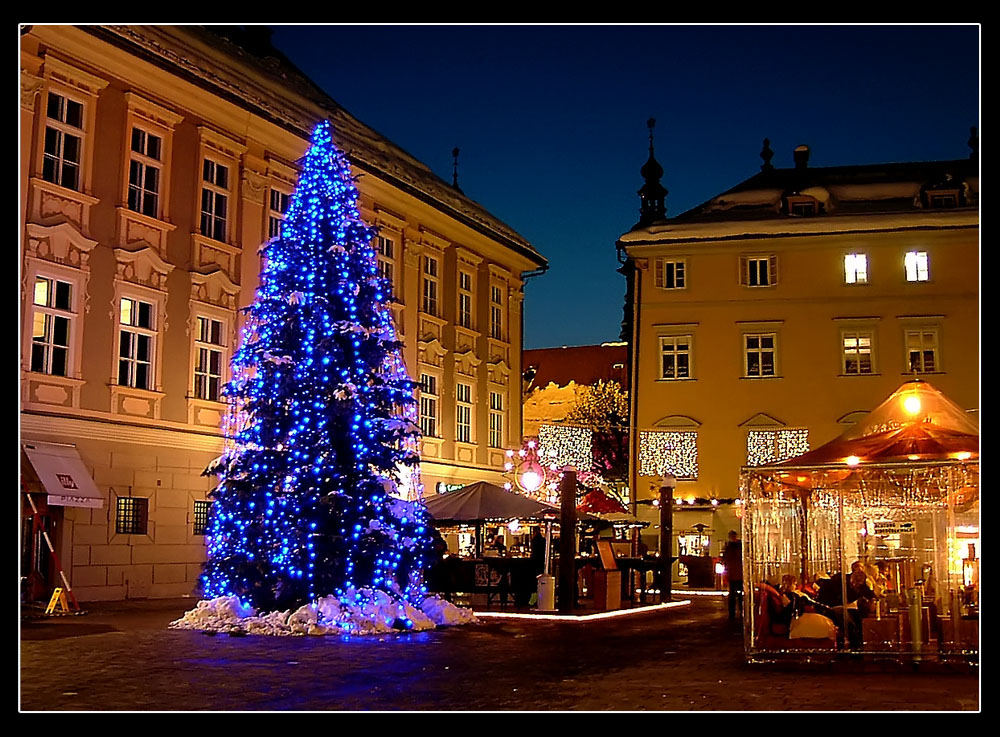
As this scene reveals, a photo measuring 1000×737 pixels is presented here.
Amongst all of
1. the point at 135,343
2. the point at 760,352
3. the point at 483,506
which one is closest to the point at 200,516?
the point at 135,343

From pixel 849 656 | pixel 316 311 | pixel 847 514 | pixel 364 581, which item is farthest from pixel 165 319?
pixel 849 656

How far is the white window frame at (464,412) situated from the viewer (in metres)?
38.4

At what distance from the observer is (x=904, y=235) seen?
1634 inches

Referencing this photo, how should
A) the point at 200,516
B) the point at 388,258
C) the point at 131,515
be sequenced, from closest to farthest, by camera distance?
the point at 131,515 < the point at 200,516 < the point at 388,258

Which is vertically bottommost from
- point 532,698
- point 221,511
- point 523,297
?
point 532,698

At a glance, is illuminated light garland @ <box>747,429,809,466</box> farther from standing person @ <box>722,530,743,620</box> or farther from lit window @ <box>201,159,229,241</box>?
lit window @ <box>201,159,229,241</box>

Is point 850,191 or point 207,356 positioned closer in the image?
point 207,356

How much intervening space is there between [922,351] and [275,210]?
2229 cm

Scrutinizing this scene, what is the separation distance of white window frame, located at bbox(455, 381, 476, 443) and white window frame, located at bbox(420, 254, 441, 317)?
2660 mm

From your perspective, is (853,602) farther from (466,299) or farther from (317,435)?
(466,299)

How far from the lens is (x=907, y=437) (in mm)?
14883

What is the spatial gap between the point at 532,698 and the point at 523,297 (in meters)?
32.3
